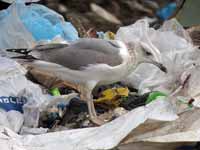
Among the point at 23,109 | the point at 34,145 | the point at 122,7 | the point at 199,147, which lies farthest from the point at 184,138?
the point at 122,7

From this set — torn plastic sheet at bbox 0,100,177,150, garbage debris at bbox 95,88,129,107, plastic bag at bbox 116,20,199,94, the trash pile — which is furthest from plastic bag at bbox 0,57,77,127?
plastic bag at bbox 116,20,199,94

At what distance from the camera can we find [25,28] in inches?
141

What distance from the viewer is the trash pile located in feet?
8.68

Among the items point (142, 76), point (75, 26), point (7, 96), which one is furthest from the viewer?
point (75, 26)

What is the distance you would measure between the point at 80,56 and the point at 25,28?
673 mm

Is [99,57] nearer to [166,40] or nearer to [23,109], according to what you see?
[23,109]

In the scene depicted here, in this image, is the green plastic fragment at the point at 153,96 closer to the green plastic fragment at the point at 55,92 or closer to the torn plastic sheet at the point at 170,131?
the torn plastic sheet at the point at 170,131

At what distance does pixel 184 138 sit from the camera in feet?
8.58

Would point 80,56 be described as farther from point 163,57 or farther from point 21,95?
point 163,57

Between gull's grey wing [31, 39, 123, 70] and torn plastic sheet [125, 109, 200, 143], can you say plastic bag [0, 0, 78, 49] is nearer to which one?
gull's grey wing [31, 39, 123, 70]

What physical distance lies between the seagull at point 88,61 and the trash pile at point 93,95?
0.02m

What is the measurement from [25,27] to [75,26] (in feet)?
2.10

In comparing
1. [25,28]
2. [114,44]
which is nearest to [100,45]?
[114,44]

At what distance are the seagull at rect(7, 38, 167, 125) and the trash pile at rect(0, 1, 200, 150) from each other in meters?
0.02
